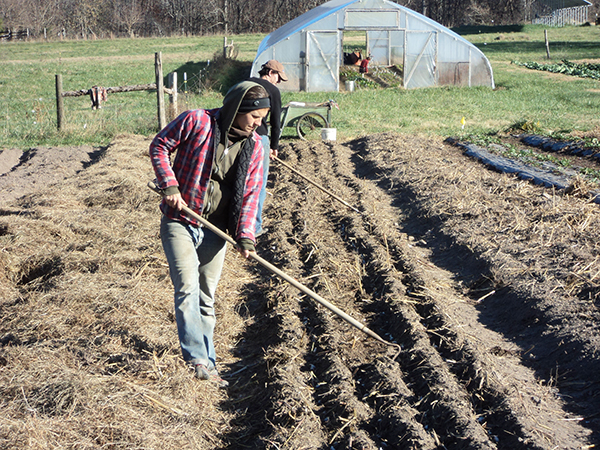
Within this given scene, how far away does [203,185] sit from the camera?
3.88 m

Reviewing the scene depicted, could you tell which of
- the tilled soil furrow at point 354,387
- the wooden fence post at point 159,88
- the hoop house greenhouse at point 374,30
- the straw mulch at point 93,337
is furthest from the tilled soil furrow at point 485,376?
the hoop house greenhouse at point 374,30

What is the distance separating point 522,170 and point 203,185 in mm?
7550

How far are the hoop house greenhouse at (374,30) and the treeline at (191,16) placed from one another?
33.5 meters

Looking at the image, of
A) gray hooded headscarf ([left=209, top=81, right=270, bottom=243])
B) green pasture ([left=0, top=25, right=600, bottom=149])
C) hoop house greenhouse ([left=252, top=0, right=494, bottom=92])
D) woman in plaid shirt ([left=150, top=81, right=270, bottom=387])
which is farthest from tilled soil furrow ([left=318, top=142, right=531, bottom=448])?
hoop house greenhouse ([left=252, top=0, right=494, bottom=92])

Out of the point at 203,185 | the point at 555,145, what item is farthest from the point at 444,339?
the point at 555,145

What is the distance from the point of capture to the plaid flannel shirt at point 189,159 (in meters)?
3.81

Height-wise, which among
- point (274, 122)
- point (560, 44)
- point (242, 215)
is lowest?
point (242, 215)

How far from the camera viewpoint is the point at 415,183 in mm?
9500

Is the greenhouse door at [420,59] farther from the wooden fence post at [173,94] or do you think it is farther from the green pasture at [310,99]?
the wooden fence post at [173,94]

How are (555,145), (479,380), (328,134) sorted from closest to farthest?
(479,380), (555,145), (328,134)

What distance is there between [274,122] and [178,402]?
12.9 ft

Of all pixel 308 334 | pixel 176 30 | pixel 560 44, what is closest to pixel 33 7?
pixel 176 30

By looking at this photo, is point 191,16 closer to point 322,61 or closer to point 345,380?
point 322,61

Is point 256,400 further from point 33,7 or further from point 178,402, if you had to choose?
point 33,7
